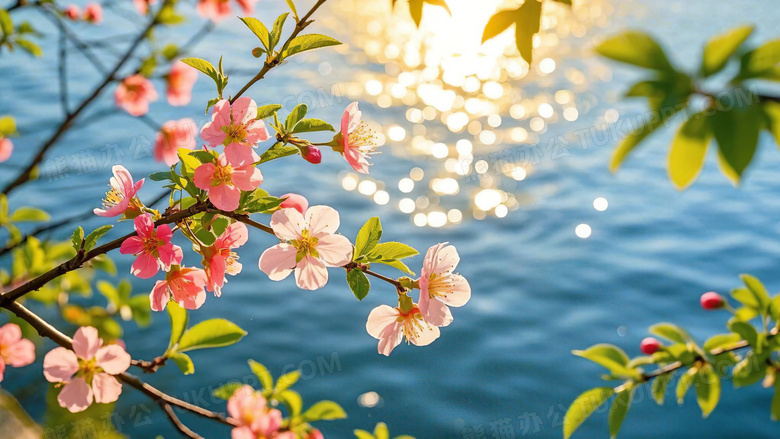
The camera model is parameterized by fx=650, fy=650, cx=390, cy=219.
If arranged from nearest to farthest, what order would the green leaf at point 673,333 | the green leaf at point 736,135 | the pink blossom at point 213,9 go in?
the green leaf at point 736,135
the green leaf at point 673,333
the pink blossom at point 213,9

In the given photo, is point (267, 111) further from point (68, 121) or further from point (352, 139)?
point (68, 121)

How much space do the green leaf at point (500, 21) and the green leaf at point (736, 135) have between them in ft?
0.61

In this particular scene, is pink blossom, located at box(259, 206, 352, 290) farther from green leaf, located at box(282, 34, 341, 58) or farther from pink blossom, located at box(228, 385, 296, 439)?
pink blossom, located at box(228, 385, 296, 439)

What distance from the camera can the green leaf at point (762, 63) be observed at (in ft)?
1.49

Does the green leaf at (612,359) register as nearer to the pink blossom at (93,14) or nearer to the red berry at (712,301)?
the red berry at (712,301)

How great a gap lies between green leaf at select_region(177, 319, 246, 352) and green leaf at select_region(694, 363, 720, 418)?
0.79m

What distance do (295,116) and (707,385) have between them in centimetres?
87

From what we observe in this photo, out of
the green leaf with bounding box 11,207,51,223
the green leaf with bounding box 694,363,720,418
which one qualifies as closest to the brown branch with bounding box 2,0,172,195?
the green leaf with bounding box 11,207,51,223

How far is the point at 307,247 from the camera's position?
79 centimetres

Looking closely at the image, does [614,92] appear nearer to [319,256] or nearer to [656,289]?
[656,289]

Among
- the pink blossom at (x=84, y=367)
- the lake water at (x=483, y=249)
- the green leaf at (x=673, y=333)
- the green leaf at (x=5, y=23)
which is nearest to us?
the pink blossom at (x=84, y=367)

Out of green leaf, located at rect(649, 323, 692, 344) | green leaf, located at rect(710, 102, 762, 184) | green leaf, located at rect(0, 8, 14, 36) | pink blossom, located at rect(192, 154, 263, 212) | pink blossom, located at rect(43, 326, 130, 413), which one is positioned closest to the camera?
green leaf, located at rect(710, 102, 762, 184)

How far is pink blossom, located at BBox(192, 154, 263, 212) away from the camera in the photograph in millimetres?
678

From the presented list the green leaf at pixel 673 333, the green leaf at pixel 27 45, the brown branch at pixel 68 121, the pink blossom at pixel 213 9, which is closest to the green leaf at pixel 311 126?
the green leaf at pixel 673 333
